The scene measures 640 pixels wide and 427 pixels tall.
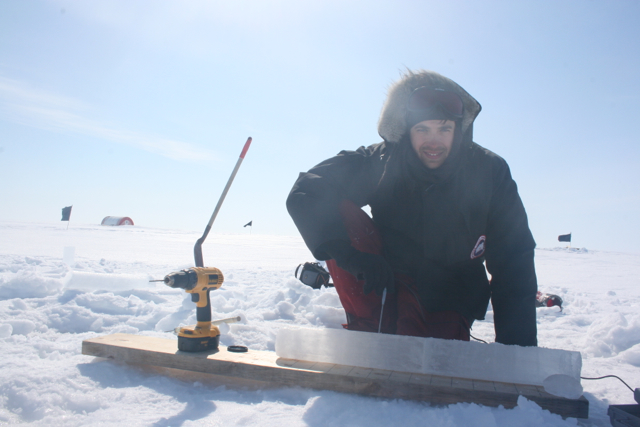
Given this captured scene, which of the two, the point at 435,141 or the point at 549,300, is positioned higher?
the point at 435,141

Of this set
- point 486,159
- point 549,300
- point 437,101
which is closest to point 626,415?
point 486,159

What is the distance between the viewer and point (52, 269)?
4246mm

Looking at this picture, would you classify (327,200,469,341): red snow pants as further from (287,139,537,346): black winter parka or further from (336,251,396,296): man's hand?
(336,251,396,296): man's hand

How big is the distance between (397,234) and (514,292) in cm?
64

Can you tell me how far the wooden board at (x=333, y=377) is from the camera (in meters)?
1.33

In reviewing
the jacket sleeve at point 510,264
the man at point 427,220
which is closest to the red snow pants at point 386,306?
the man at point 427,220

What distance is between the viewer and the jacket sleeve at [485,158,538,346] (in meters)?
1.74

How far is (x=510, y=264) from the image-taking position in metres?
1.86

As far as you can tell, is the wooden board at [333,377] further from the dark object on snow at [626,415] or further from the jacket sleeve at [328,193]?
the jacket sleeve at [328,193]

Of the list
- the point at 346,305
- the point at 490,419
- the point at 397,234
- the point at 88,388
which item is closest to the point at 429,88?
the point at 397,234

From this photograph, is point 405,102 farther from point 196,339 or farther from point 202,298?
point 196,339

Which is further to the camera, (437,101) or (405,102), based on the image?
(405,102)

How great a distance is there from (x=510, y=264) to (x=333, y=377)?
1.00 meters

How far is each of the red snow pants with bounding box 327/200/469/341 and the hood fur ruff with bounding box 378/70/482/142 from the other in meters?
0.48
